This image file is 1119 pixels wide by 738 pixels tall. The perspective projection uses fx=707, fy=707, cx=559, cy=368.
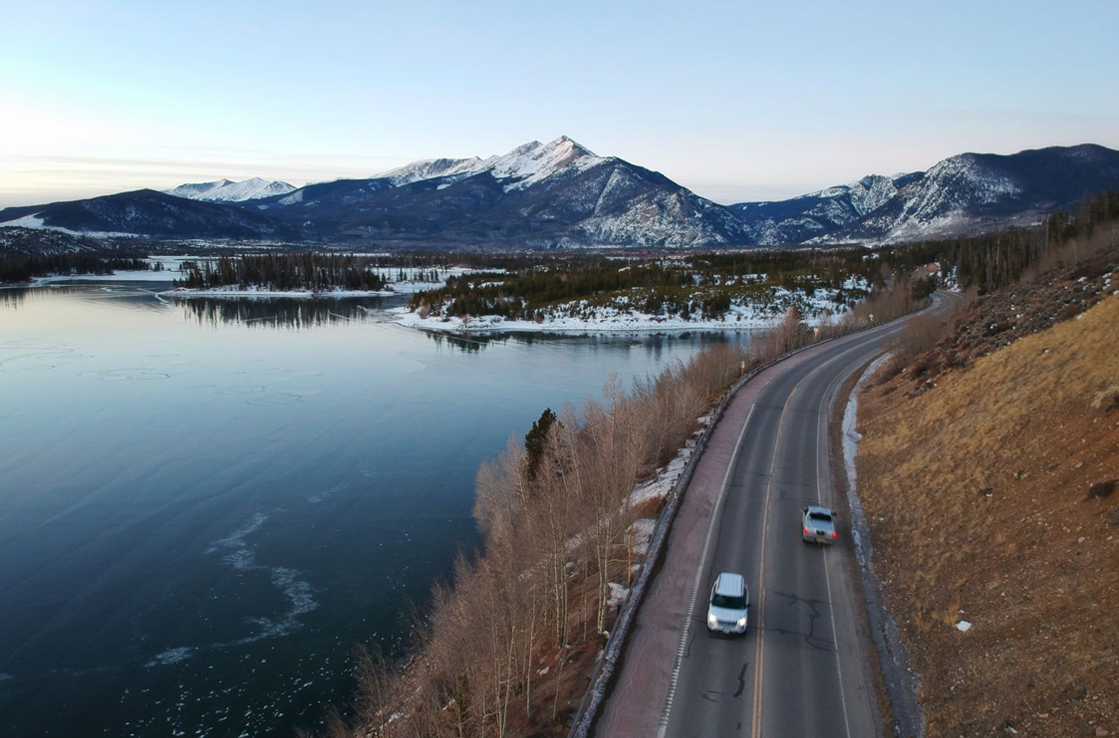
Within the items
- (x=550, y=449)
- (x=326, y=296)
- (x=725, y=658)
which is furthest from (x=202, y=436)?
(x=326, y=296)

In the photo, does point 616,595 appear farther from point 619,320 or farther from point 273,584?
point 619,320

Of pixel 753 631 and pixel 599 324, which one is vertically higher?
pixel 599 324

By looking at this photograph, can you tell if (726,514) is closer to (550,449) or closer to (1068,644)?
(550,449)

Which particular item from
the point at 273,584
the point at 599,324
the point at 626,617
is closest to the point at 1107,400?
the point at 626,617

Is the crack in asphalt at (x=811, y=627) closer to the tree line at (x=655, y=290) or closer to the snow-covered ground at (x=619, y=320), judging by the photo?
the snow-covered ground at (x=619, y=320)

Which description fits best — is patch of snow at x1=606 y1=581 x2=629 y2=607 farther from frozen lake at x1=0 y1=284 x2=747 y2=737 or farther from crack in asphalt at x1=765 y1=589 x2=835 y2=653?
frozen lake at x1=0 y1=284 x2=747 y2=737

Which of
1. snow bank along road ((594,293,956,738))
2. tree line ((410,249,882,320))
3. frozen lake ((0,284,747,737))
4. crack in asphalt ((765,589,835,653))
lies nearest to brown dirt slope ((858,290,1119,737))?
snow bank along road ((594,293,956,738))
